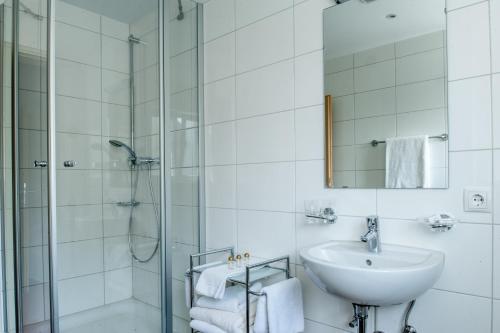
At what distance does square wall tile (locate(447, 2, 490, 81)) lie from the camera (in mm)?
1298

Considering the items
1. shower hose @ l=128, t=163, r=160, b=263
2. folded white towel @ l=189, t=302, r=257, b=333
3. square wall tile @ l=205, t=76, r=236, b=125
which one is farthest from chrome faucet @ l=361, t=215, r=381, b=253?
shower hose @ l=128, t=163, r=160, b=263

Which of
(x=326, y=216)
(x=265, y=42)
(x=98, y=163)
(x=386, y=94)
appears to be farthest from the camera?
(x=98, y=163)

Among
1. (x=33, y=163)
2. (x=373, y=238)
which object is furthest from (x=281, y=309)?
(x=33, y=163)

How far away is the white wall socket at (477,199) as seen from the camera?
128cm

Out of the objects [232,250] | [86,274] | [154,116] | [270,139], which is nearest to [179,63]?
[154,116]

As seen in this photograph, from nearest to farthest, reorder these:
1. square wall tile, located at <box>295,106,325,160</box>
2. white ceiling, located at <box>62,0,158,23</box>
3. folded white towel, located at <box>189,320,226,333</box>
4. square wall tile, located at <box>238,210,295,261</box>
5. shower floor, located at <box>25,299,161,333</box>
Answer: folded white towel, located at <box>189,320,226,333</box> < square wall tile, located at <box>295,106,325,160</box> < square wall tile, located at <box>238,210,295,261</box> < shower floor, located at <box>25,299,161,333</box> < white ceiling, located at <box>62,0,158,23</box>

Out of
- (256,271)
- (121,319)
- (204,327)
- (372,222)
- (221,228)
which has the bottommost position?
(121,319)

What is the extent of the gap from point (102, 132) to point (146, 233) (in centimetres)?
67

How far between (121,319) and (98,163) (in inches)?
37.1

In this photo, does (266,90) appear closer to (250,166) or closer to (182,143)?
(250,166)

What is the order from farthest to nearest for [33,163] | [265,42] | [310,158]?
[265,42], [33,163], [310,158]

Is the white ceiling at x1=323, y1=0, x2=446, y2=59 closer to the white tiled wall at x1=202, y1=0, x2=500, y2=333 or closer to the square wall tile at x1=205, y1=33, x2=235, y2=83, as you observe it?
the white tiled wall at x1=202, y1=0, x2=500, y2=333

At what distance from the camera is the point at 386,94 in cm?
154

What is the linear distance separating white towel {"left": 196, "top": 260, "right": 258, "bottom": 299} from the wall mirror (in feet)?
2.09
